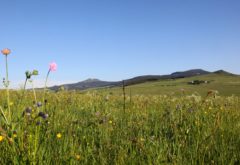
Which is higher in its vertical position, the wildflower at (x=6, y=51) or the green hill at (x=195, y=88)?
the wildflower at (x=6, y=51)

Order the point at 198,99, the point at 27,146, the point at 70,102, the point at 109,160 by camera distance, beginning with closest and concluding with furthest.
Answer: the point at 27,146 < the point at 109,160 < the point at 198,99 < the point at 70,102

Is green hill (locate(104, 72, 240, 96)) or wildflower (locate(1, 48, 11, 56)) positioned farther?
green hill (locate(104, 72, 240, 96))

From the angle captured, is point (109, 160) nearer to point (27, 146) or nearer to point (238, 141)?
point (27, 146)

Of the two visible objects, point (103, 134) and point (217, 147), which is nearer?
point (217, 147)

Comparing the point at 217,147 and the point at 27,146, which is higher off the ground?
the point at 27,146

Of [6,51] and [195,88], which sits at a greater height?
[6,51]

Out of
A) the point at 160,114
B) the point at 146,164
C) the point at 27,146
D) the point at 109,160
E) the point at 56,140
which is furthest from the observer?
the point at 160,114

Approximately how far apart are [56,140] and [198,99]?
5.38 meters

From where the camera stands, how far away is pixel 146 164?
3.24m

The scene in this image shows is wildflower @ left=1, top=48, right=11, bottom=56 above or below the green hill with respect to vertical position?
above

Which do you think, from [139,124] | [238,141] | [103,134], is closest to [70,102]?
[139,124]

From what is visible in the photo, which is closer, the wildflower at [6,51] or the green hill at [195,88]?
the wildflower at [6,51]

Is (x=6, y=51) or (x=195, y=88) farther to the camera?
(x=195, y=88)

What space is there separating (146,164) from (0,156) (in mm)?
1477
